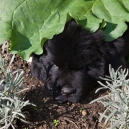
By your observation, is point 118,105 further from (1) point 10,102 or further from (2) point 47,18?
(2) point 47,18

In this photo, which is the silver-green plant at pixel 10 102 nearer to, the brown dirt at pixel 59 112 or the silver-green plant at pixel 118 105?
the brown dirt at pixel 59 112

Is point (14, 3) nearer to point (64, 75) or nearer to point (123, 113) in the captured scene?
point (64, 75)

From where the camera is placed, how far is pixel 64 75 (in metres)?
2.73

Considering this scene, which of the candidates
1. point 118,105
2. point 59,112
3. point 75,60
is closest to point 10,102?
point 59,112

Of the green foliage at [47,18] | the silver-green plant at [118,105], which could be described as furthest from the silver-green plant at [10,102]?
the silver-green plant at [118,105]

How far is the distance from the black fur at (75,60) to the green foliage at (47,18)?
64 millimetres

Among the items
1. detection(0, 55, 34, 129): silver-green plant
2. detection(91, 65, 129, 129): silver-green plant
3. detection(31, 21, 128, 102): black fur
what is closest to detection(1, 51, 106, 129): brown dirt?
detection(31, 21, 128, 102): black fur

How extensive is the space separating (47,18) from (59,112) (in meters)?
0.69

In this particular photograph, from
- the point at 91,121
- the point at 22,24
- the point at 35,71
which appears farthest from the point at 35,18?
the point at 91,121

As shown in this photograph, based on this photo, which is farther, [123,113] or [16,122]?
[16,122]

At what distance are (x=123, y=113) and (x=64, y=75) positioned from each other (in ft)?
1.99

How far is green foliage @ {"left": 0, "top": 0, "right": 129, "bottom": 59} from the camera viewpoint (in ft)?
8.82

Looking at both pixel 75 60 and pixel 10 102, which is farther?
pixel 75 60

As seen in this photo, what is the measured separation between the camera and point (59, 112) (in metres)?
2.67
